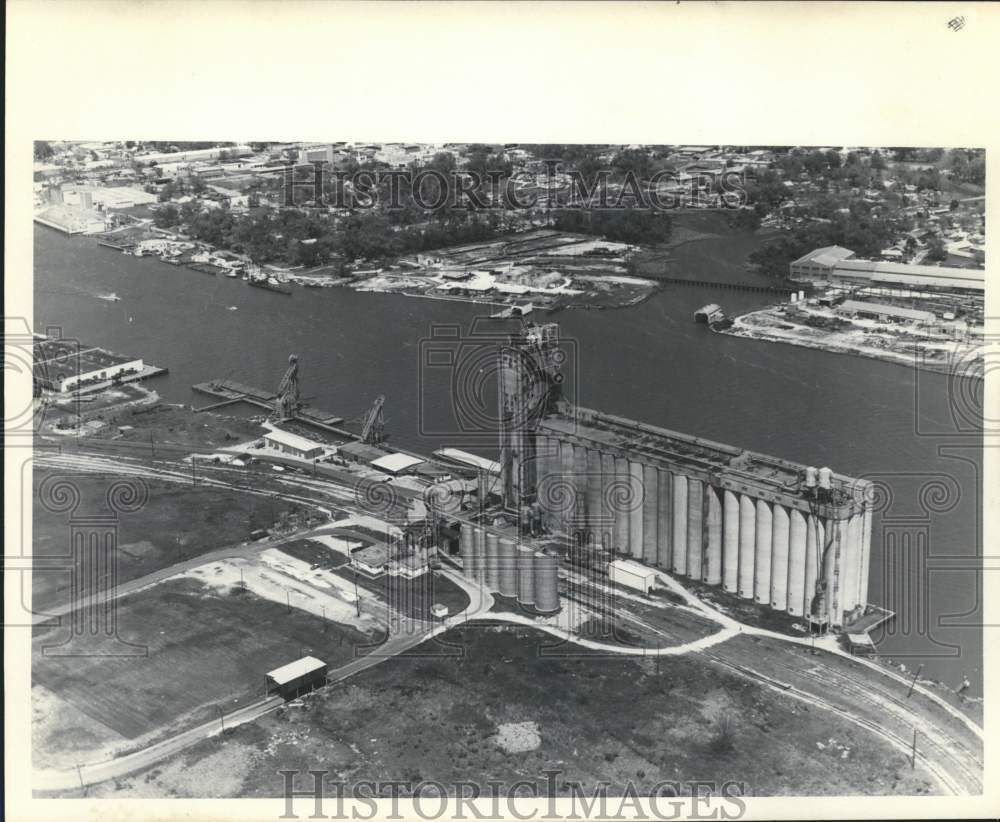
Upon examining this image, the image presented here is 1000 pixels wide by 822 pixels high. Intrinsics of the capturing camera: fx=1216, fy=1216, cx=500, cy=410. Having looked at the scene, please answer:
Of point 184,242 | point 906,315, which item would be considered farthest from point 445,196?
point 906,315

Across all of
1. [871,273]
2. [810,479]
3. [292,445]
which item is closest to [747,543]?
[810,479]

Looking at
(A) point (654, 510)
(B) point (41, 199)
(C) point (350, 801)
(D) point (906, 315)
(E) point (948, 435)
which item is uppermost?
(B) point (41, 199)

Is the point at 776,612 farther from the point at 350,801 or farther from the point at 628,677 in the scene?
the point at 350,801

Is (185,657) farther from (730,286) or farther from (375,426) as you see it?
(730,286)

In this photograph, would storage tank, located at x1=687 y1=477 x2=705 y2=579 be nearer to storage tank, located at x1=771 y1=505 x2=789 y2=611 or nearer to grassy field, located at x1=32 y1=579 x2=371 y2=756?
storage tank, located at x1=771 y1=505 x2=789 y2=611

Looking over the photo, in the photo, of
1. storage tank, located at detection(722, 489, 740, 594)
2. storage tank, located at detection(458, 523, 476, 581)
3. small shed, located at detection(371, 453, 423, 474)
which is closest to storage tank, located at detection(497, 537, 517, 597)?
storage tank, located at detection(458, 523, 476, 581)

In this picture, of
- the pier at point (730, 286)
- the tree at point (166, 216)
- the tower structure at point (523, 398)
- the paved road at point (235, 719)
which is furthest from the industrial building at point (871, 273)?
the tree at point (166, 216)

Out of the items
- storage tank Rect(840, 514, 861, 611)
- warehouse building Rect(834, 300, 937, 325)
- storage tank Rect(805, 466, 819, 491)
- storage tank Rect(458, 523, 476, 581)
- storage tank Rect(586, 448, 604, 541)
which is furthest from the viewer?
warehouse building Rect(834, 300, 937, 325)
